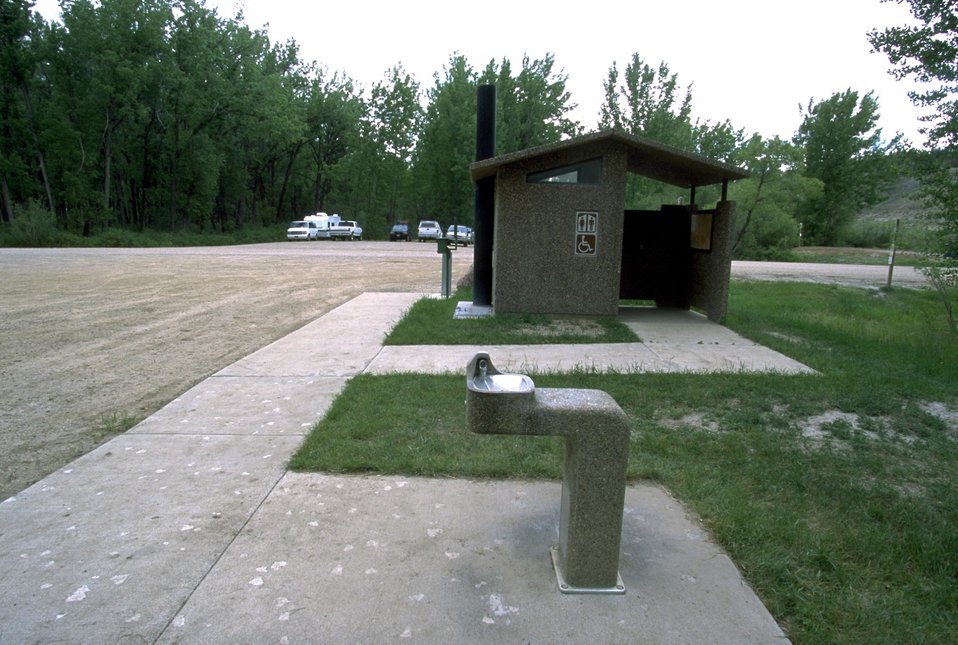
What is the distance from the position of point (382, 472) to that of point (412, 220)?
207ft

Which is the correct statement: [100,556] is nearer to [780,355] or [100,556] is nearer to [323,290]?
[780,355]

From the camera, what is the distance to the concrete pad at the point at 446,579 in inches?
101

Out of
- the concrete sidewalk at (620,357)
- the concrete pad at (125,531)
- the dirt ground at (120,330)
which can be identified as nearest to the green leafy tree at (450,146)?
the dirt ground at (120,330)

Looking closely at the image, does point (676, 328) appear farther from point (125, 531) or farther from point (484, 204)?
point (125, 531)

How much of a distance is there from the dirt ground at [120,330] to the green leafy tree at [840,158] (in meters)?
38.4

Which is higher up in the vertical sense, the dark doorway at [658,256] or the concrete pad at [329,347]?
the dark doorway at [658,256]

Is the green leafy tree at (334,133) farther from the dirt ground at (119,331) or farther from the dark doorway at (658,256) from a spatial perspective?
the dark doorway at (658,256)

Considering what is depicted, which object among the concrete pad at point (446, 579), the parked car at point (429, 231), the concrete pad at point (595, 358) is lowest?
the concrete pad at point (446, 579)

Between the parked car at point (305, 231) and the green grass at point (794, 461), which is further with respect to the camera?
the parked car at point (305, 231)

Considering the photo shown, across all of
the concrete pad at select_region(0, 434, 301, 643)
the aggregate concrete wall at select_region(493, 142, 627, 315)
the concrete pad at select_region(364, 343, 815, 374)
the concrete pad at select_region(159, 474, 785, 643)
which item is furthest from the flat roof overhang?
the concrete pad at select_region(159, 474, 785, 643)

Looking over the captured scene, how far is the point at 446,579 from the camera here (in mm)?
2922

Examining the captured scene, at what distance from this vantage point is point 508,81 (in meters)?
51.7

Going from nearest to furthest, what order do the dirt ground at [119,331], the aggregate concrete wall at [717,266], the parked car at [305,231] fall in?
the dirt ground at [119,331] → the aggregate concrete wall at [717,266] → the parked car at [305,231]

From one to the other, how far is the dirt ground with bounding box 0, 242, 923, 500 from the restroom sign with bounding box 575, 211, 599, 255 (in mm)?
4641
